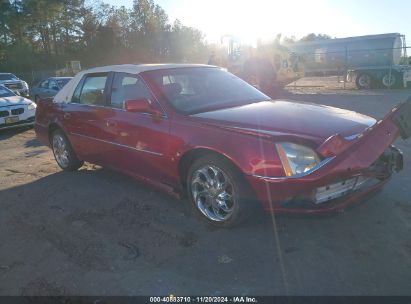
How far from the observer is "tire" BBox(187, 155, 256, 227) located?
3891 mm

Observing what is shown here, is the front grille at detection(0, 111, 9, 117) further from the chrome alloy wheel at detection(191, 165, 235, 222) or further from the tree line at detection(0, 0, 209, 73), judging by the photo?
the tree line at detection(0, 0, 209, 73)

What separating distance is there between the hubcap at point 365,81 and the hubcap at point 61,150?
18.4 meters

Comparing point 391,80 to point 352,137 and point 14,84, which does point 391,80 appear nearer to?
point 352,137

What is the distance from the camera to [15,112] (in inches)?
450

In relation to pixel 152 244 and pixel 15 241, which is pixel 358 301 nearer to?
pixel 152 244

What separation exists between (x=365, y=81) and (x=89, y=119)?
18.9 meters

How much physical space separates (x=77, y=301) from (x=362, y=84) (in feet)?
69.5

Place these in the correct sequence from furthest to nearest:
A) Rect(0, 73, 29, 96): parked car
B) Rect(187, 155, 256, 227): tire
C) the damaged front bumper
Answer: Rect(0, 73, 29, 96): parked car, Rect(187, 155, 256, 227): tire, the damaged front bumper

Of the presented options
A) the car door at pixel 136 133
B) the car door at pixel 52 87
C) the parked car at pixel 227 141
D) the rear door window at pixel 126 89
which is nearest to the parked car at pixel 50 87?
the car door at pixel 52 87

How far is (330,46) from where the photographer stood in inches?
1060

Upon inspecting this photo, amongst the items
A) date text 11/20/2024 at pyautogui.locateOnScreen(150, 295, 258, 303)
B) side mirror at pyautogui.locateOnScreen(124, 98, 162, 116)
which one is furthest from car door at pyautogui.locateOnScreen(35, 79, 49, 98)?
date text 11/20/2024 at pyautogui.locateOnScreen(150, 295, 258, 303)

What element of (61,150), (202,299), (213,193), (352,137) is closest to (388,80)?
(61,150)

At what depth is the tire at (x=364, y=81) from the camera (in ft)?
70.3

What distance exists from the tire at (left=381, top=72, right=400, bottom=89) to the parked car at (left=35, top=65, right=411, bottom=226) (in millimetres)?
17613
